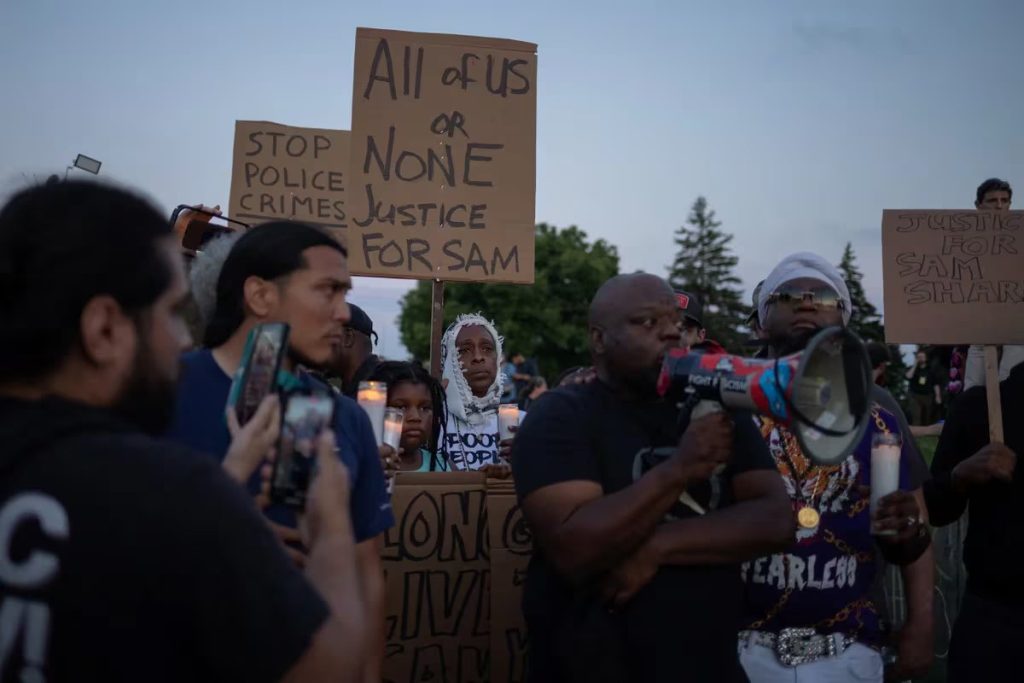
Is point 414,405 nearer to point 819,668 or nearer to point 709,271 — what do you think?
point 819,668

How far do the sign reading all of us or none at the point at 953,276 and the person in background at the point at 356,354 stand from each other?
2.58 m

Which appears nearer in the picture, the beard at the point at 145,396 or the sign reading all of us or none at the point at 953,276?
the beard at the point at 145,396

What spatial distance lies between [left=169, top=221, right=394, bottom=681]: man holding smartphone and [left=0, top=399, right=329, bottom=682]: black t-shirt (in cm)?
98

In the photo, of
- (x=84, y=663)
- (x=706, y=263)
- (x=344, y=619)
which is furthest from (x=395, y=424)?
(x=706, y=263)

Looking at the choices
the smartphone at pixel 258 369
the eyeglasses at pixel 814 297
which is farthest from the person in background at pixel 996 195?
the smartphone at pixel 258 369

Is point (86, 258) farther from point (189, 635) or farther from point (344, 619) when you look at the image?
point (344, 619)

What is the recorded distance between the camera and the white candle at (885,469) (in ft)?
8.82

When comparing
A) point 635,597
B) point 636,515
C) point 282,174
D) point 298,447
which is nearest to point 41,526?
point 298,447

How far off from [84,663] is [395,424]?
2.24 meters

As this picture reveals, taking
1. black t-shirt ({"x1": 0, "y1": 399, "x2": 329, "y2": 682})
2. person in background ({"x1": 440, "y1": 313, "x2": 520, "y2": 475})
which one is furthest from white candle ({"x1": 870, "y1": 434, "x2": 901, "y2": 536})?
person in background ({"x1": 440, "y1": 313, "x2": 520, "y2": 475})

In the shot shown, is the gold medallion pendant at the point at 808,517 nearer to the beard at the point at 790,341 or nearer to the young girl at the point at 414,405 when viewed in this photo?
the beard at the point at 790,341

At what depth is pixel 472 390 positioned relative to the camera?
17.6 ft

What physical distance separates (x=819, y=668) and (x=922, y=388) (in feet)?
37.1

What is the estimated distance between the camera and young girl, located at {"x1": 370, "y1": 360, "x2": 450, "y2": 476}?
441 centimetres
